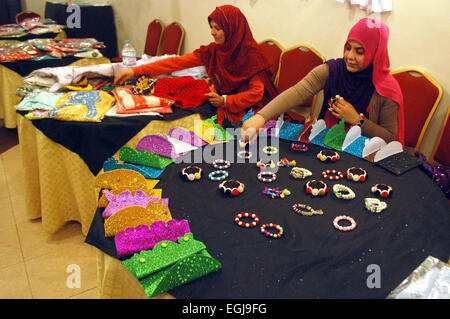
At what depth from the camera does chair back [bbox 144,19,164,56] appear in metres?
4.21

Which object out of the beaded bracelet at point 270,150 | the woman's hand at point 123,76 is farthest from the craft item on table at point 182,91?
the beaded bracelet at point 270,150

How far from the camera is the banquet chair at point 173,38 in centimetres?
395

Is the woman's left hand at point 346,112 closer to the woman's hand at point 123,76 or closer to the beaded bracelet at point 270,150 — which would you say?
the beaded bracelet at point 270,150

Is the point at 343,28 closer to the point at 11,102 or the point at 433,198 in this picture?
the point at 433,198

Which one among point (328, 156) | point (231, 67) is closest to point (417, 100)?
point (328, 156)

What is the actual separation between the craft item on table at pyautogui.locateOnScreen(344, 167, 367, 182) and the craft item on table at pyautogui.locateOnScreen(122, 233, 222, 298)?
68 centimetres

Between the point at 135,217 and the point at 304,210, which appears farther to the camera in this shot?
the point at 304,210

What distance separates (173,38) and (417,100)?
277 centimetres

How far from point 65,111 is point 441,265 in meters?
1.76

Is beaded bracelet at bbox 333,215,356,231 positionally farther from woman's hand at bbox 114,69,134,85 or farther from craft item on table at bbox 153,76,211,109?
woman's hand at bbox 114,69,134,85

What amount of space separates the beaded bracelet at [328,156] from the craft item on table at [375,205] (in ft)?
0.99

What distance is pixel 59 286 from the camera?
1873 millimetres

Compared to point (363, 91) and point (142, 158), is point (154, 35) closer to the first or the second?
point (363, 91)

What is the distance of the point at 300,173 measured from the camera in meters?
1.36
